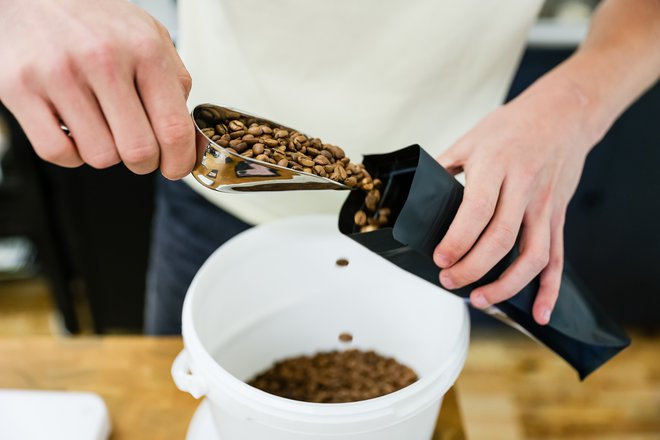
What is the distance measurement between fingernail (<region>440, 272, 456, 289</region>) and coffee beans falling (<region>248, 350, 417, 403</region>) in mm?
174

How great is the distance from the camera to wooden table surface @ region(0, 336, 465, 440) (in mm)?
780

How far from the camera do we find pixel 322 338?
906 millimetres

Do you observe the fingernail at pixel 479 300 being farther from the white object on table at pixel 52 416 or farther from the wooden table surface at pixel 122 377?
the white object on table at pixel 52 416

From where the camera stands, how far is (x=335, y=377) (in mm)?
831

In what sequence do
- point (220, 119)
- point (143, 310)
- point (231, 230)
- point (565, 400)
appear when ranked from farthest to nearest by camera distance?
point (143, 310)
point (565, 400)
point (231, 230)
point (220, 119)

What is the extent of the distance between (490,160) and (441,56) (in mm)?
238

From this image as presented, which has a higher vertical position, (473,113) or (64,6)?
(64,6)

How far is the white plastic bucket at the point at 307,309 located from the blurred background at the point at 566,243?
0.76 metres

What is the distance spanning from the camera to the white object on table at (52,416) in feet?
2.38

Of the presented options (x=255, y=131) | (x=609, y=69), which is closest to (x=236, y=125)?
(x=255, y=131)

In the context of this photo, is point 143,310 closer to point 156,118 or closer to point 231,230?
point 231,230

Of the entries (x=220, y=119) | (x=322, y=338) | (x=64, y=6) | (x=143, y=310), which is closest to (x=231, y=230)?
(x=322, y=338)

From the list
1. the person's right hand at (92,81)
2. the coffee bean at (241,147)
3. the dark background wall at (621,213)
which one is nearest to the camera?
the person's right hand at (92,81)

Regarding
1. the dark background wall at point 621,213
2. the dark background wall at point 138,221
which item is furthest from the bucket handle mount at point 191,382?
the dark background wall at point 621,213
